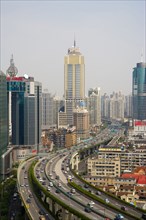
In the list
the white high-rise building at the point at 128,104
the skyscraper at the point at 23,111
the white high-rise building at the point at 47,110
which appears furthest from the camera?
the white high-rise building at the point at 128,104

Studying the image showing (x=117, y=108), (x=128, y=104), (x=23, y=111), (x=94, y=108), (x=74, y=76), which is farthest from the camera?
(x=128, y=104)

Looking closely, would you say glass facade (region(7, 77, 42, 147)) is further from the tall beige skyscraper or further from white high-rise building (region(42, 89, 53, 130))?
the tall beige skyscraper

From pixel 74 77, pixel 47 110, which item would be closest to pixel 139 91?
Result: pixel 74 77

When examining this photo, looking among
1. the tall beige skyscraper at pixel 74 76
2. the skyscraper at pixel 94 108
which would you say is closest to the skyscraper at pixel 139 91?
the skyscraper at pixel 94 108

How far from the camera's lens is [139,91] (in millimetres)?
55156

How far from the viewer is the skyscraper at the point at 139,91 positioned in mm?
54469

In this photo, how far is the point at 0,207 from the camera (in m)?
13.4

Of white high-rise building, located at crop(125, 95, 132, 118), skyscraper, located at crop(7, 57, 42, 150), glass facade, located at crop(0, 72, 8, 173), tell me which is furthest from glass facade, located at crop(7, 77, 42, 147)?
white high-rise building, located at crop(125, 95, 132, 118)

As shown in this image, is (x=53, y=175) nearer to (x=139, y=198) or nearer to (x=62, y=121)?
(x=139, y=198)

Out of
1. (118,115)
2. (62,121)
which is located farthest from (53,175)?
(118,115)

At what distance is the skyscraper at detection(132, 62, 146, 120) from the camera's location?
5447cm

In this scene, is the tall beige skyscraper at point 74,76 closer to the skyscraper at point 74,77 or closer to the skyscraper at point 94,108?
the skyscraper at point 74,77

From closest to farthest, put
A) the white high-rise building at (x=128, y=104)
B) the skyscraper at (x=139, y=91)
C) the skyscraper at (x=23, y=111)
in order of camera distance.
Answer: the skyscraper at (x=23, y=111) < the skyscraper at (x=139, y=91) < the white high-rise building at (x=128, y=104)

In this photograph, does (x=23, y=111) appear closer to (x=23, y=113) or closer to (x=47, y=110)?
(x=23, y=113)
